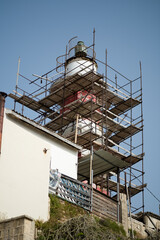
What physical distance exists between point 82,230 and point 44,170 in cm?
423

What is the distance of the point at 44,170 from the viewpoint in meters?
22.1

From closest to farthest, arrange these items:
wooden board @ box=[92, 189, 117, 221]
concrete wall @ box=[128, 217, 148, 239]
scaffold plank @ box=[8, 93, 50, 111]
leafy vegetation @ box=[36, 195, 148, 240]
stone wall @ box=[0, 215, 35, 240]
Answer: stone wall @ box=[0, 215, 35, 240]
leafy vegetation @ box=[36, 195, 148, 240]
wooden board @ box=[92, 189, 117, 221]
concrete wall @ box=[128, 217, 148, 239]
scaffold plank @ box=[8, 93, 50, 111]

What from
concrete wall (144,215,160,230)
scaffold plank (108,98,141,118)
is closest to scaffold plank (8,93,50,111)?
scaffold plank (108,98,141,118)

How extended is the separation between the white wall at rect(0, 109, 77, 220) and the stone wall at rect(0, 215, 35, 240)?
4.26 feet

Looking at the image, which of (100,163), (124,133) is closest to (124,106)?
(124,133)

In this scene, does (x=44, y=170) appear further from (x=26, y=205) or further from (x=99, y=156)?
(x=99, y=156)

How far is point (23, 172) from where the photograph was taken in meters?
21.3

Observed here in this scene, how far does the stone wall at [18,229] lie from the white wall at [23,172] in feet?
4.26

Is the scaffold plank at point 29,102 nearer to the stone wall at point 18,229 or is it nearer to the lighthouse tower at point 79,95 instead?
the lighthouse tower at point 79,95

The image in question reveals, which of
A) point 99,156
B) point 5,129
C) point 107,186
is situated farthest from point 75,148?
point 107,186

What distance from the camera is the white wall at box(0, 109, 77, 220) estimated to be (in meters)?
20.3

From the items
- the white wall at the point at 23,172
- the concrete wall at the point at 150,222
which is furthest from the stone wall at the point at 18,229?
the concrete wall at the point at 150,222

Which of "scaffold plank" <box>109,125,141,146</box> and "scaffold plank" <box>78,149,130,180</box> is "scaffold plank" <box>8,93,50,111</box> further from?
"scaffold plank" <box>78,149,130,180</box>

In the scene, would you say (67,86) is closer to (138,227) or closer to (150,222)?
(150,222)
